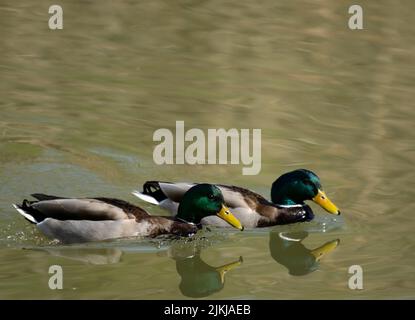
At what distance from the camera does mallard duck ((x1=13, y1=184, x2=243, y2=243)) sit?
444 inches

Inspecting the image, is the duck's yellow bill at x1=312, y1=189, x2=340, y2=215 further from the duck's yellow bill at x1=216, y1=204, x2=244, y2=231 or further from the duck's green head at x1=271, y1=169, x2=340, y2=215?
the duck's yellow bill at x1=216, y1=204, x2=244, y2=231

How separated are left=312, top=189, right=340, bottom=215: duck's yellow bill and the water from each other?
130 mm

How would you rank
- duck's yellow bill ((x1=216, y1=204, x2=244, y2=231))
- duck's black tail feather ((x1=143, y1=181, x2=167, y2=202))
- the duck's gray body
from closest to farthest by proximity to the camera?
the duck's gray body, duck's yellow bill ((x1=216, y1=204, x2=244, y2=231)), duck's black tail feather ((x1=143, y1=181, x2=167, y2=202))

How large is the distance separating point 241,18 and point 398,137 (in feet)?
19.6

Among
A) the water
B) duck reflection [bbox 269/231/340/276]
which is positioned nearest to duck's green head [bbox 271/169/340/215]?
the water

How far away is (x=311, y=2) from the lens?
2047 cm

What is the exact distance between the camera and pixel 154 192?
41.3 ft

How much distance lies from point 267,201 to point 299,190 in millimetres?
363

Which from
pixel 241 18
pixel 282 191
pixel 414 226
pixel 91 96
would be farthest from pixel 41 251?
pixel 241 18

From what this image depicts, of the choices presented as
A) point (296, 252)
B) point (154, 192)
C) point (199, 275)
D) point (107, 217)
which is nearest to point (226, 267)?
point (199, 275)

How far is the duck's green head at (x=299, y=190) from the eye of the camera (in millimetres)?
12211
